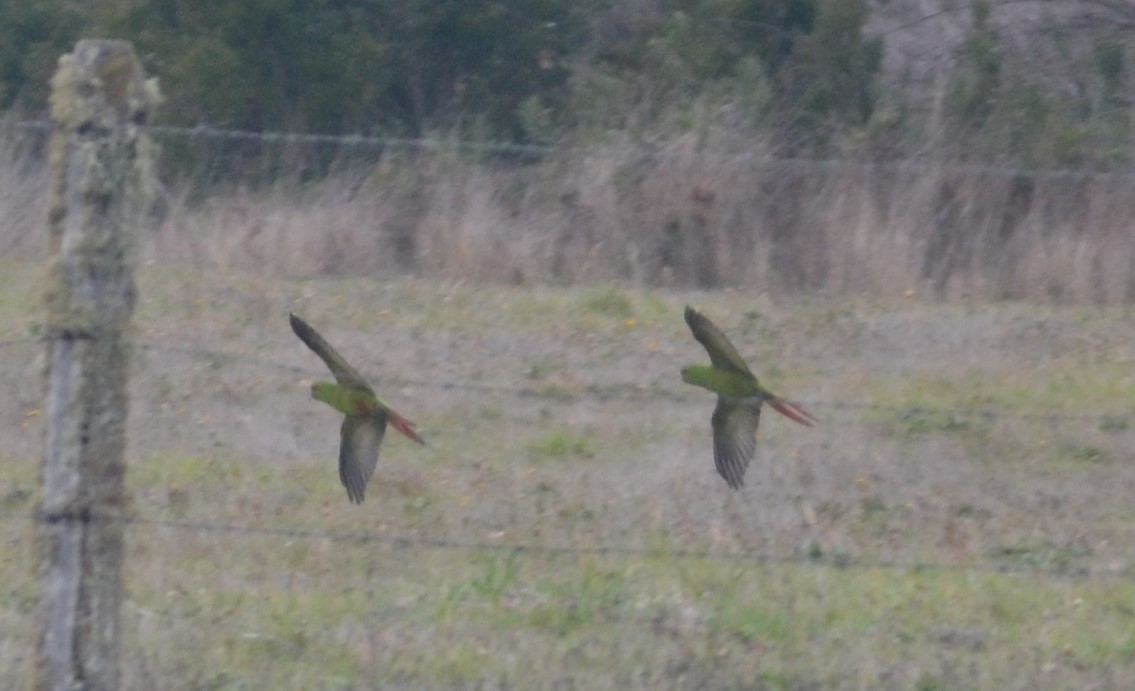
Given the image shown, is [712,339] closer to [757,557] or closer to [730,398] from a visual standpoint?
[730,398]

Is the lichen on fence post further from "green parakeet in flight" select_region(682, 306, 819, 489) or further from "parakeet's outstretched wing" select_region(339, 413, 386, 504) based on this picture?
"green parakeet in flight" select_region(682, 306, 819, 489)

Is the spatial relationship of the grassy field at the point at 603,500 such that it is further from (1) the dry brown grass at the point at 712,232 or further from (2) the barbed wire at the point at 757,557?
(1) the dry brown grass at the point at 712,232

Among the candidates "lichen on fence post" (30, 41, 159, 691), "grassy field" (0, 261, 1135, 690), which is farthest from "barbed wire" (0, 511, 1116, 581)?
"lichen on fence post" (30, 41, 159, 691)

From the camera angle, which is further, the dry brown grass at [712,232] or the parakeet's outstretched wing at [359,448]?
the dry brown grass at [712,232]

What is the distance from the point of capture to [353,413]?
326cm

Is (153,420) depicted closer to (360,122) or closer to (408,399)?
(408,399)

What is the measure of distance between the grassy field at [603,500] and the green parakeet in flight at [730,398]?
23.3 inches

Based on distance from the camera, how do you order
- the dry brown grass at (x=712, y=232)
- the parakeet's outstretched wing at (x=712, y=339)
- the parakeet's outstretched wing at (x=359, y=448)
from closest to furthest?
1. the parakeet's outstretched wing at (x=712, y=339)
2. the parakeet's outstretched wing at (x=359, y=448)
3. the dry brown grass at (x=712, y=232)

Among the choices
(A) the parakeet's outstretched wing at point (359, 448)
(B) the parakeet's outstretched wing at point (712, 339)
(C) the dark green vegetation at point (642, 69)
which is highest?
(C) the dark green vegetation at point (642, 69)

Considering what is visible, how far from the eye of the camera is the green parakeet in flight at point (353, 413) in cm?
314

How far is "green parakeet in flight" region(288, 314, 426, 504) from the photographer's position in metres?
3.14

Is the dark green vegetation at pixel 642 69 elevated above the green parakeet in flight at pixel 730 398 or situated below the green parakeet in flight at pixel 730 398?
above

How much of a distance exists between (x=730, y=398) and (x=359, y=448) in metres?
A: 0.73

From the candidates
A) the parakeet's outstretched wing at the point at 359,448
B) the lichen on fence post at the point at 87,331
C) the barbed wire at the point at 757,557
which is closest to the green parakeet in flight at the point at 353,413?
the parakeet's outstretched wing at the point at 359,448
